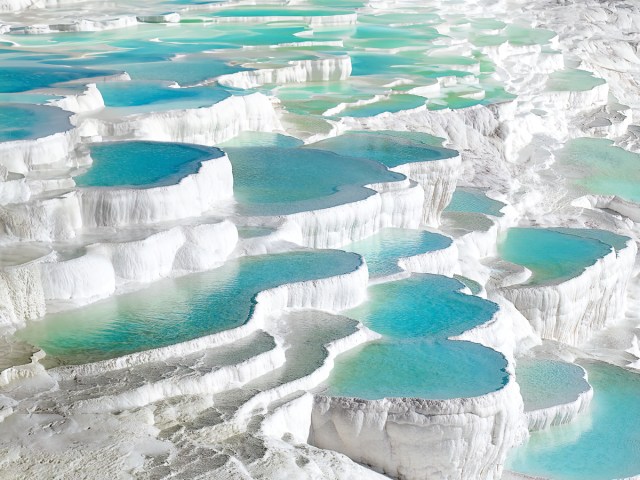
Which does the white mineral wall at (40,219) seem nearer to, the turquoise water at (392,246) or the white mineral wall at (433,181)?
the turquoise water at (392,246)

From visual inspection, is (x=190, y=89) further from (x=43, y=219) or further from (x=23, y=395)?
(x=23, y=395)

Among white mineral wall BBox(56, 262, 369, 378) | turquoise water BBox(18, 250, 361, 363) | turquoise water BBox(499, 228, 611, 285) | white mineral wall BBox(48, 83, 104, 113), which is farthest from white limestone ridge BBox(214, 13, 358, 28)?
white mineral wall BBox(56, 262, 369, 378)

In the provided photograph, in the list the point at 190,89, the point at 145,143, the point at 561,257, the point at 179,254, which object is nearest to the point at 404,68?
the point at 190,89

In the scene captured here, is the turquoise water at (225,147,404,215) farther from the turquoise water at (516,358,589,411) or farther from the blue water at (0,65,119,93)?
the blue water at (0,65,119,93)

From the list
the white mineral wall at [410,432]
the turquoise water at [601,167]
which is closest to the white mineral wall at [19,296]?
the white mineral wall at [410,432]

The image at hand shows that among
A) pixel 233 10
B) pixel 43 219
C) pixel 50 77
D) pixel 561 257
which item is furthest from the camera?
pixel 233 10
